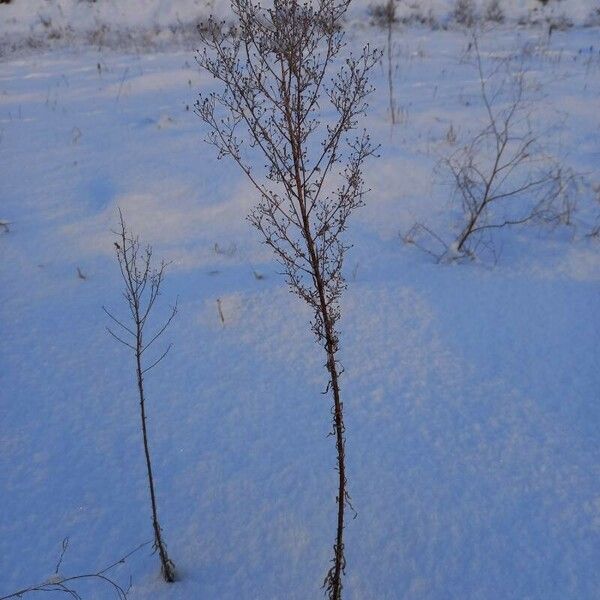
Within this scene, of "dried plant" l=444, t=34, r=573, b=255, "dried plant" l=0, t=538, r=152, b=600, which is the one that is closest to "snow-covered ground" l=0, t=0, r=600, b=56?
"dried plant" l=444, t=34, r=573, b=255

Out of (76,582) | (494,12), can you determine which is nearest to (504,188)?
(76,582)

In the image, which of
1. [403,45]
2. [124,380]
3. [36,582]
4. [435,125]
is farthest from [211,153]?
[403,45]

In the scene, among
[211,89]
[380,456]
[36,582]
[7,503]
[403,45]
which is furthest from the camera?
[403,45]

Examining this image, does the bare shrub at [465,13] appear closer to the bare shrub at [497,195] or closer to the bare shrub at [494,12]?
the bare shrub at [494,12]

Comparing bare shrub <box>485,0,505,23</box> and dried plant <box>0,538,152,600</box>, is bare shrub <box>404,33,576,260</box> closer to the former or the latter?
dried plant <box>0,538,152,600</box>

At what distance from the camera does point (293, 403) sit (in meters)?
2.63

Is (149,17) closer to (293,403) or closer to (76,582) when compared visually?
(293,403)

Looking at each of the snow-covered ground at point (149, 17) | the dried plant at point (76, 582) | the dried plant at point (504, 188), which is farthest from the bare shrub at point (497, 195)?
the snow-covered ground at point (149, 17)

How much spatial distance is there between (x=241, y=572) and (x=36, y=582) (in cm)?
72

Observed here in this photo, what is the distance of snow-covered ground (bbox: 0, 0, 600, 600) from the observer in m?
1.98

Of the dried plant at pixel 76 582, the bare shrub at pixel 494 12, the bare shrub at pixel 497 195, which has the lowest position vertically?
the dried plant at pixel 76 582

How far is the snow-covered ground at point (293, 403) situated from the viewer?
1.98 meters

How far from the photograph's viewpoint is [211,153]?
5.12 metres

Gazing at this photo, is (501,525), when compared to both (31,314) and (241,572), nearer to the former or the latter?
(241,572)
